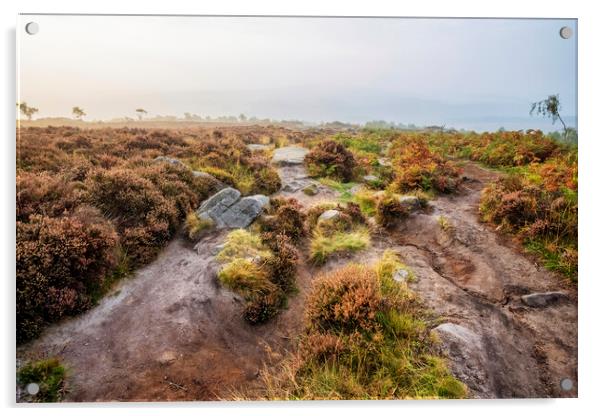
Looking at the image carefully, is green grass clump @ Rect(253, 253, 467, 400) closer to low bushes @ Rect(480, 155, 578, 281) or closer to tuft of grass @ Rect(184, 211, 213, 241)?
low bushes @ Rect(480, 155, 578, 281)

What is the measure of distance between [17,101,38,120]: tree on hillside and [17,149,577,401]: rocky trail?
8.38ft

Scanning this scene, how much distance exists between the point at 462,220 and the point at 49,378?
5.72m

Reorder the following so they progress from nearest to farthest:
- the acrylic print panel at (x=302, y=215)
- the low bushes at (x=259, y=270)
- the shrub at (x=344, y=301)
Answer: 1. the acrylic print panel at (x=302, y=215)
2. the shrub at (x=344, y=301)
3. the low bushes at (x=259, y=270)

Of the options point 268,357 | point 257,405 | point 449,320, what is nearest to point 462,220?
point 449,320

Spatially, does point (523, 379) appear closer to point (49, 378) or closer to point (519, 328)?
point (519, 328)

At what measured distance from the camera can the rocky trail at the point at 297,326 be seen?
186 inches

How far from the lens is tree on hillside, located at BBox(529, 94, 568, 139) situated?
541 cm

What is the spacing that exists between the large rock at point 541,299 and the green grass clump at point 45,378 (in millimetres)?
5772

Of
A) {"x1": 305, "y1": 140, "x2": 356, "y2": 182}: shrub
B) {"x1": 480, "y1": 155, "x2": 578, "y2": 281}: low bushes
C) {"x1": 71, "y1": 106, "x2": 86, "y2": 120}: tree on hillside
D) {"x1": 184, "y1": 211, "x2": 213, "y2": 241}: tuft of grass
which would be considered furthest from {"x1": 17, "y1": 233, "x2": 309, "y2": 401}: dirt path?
{"x1": 480, "y1": 155, "x2": 578, "y2": 281}: low bushes

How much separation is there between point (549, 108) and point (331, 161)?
3.09 metres

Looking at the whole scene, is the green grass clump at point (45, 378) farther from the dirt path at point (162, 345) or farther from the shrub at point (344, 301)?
the shrub at point (344, 301)

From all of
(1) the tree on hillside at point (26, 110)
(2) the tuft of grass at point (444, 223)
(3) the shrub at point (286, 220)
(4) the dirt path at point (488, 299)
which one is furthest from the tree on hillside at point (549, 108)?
(1) the tree on hillside at point (26, 110)

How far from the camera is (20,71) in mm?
5336

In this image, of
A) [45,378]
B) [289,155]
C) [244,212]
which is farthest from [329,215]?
[45,378]
